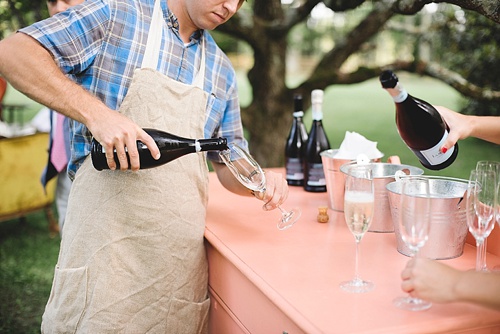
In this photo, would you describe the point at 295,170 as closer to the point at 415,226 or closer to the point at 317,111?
the point at 317,111

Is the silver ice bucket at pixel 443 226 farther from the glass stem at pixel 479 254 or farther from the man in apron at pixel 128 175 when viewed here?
the man in apron at pixel 128 175

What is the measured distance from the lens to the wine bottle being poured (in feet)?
A: 5.93

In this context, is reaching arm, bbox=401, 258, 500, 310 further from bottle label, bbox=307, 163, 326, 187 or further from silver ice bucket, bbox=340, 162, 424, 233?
bottle label, bbox=307, 163, 326, 187

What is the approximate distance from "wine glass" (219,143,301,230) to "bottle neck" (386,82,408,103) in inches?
20.5

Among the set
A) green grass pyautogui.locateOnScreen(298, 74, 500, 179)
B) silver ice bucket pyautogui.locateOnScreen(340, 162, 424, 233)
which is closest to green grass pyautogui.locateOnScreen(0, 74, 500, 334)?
green grass pyautogui.locateOnScreen(298, 74, 500, 179)

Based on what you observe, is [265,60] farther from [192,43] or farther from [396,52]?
[396,52]

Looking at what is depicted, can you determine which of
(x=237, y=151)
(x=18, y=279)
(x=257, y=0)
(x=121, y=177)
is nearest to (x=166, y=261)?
(x=121, y=177)

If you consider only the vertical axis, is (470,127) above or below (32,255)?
above

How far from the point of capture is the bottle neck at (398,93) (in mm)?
1917

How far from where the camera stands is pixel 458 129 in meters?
1.94

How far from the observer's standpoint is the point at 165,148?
189 centimetres

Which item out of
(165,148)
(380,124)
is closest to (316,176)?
(165,148)

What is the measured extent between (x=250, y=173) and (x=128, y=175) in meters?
0.44

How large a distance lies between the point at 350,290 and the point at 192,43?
1128 millimetres
